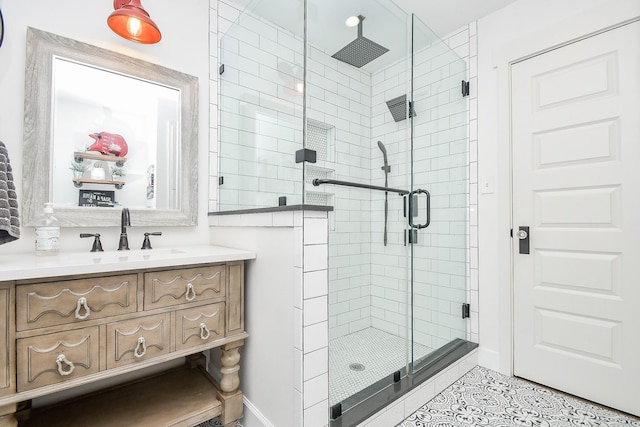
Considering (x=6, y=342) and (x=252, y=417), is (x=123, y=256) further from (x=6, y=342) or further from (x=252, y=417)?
(x=252, y=417)

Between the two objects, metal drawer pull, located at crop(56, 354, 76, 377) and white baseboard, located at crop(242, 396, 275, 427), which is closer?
metal drawer pull, located at crop(56, 354, 76, 377)

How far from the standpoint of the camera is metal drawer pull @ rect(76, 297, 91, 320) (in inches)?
41.3

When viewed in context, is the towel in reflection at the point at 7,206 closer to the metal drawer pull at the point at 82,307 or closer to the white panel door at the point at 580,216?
the metal drawer pull at the point at 82,307

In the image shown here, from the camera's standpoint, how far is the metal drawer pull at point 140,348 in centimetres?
117

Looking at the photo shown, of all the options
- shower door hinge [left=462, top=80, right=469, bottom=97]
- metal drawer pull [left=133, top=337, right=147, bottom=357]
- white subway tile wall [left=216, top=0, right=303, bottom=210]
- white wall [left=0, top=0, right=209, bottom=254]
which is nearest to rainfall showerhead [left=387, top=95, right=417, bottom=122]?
shower door hinge [left=462, top=80, right=469, bottom=97]

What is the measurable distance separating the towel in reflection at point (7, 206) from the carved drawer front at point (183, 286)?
46 cm

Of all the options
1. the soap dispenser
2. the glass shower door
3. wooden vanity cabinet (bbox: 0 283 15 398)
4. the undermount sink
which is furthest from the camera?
the glass shower door

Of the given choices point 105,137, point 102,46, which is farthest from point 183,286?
point 102,46

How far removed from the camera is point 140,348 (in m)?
1.18

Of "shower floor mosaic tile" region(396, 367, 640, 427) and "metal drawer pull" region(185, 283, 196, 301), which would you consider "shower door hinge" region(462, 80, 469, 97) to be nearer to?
"shower floor mosaic tile" region(396, 367, 640, 427)

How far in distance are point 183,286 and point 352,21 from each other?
1718 mm

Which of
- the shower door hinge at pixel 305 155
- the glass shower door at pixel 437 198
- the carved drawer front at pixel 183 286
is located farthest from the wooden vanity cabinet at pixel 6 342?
the glass shower door at pixel 437 198

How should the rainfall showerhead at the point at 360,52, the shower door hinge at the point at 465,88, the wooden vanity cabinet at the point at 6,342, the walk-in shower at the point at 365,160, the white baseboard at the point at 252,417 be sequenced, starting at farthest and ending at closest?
the shower door hinge at the point at 465,88 < the rainfall showerhead at the point at 360,52 < the walk-in shower at the point at 365,160 < the white baseboard at the point at 252,417 < the wooden vanity cabinet at the point at 6,342

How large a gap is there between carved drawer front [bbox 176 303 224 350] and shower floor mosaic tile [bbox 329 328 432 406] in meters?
0.53
